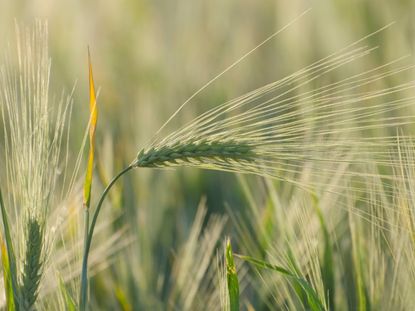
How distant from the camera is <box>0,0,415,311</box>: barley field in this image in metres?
1.31

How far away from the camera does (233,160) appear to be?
1247 mm

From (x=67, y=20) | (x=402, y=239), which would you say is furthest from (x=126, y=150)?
(x=402, y=239)

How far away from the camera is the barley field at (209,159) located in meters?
1.31

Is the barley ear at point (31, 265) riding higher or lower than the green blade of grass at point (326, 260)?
higher

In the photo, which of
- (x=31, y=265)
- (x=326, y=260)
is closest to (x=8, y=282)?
(x=31, y=265)

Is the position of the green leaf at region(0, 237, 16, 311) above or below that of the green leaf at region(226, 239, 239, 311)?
above

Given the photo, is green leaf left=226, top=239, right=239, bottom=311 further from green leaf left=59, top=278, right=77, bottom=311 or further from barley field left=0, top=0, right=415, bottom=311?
green leaf left=59, top=278, right=77, bottom=311

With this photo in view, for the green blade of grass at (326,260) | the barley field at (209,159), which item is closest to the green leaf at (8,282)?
the barley field at (209,159)

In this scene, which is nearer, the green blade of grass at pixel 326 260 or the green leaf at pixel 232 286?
the green leaf at pixel 232 286

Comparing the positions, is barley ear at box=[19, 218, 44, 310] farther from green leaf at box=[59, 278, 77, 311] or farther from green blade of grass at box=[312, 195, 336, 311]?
green blade of grass at box=[312, 195, 336, 311]

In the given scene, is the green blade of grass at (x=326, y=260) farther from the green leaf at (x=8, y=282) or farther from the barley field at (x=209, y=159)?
the green leaf at (x=8, y=282)

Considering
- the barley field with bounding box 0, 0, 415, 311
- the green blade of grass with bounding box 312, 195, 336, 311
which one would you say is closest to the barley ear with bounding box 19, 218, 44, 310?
the barley field with bounding box 0, 0, 415, 311

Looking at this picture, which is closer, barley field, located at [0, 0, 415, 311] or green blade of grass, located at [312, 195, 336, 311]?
barley field, located at [0, 0, 415, 311]

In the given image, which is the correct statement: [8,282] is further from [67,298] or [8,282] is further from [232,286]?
[232,286]
